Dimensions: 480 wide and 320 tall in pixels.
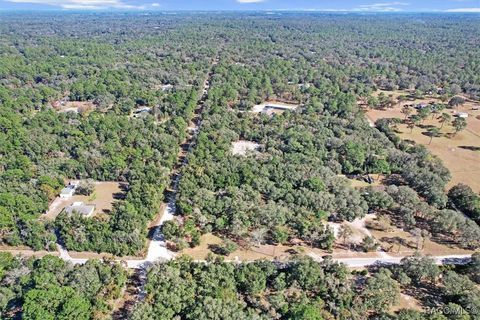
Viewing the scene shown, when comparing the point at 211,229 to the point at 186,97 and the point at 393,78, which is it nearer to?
the point at 186,97

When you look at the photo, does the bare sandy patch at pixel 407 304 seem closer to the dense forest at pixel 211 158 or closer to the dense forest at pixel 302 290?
the dense forest at pixel 302 290

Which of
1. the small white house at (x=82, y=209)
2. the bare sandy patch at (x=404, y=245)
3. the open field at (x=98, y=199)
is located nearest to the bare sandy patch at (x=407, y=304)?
the bare sandy patch at (x=404, y=245)

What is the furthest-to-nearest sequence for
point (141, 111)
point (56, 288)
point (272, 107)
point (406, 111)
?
point (272, 107), point (406, 111), point (141, 111), point (56, 288)

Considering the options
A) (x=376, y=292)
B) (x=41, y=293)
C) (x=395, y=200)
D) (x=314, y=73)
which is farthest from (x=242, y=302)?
(x=314, y=73)

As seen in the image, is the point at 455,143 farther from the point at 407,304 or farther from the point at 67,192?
the point at 67,192

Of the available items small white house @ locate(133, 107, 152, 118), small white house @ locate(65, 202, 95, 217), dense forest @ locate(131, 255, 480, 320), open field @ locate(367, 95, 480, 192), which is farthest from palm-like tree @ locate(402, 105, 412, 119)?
small white house @ locate(65, 202, 95, 217)

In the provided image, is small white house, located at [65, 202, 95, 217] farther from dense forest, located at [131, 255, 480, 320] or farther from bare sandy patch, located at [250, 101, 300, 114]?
bare sandy patch, located at [250, 101, 300, 114]

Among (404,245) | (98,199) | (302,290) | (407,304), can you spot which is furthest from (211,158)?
(407,304)
